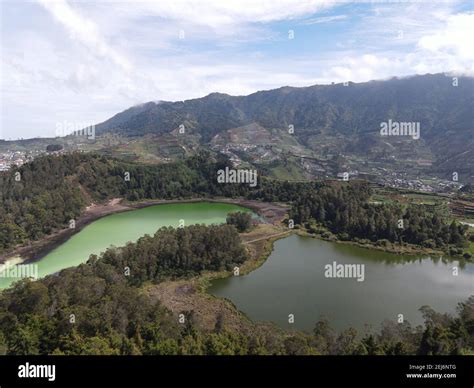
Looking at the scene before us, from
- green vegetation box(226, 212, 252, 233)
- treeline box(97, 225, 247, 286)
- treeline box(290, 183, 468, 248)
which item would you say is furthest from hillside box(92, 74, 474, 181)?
treeline box(97, 225, 247, 286)

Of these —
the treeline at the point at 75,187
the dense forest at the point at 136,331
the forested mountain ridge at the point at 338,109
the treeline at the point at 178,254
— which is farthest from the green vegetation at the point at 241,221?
the forested mountain ridge at the point at 338,109

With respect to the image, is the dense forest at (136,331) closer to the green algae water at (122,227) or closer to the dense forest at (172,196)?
the green algae water at (122,227)

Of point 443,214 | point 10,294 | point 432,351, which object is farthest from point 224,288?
point 443,214

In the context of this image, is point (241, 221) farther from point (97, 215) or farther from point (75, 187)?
point (75, 187)

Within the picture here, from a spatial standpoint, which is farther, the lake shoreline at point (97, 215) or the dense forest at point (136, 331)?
the lake shoreline at point (97, 215)

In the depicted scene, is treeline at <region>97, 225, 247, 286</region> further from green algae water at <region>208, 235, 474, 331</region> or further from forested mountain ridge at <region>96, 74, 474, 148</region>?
forested mountain ridge at <region>96, 74, 474, 148</region>
